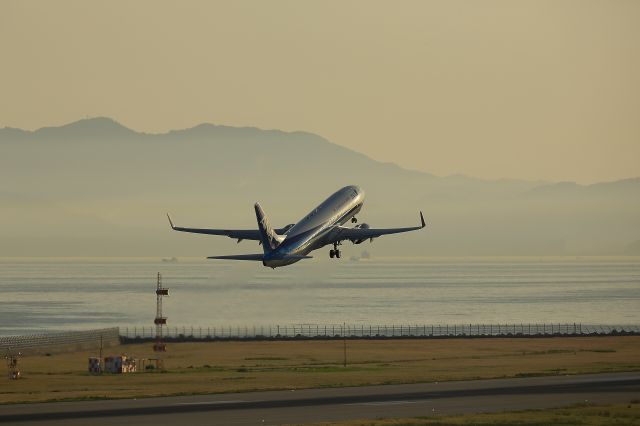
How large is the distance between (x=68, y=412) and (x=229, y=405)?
40.6ft

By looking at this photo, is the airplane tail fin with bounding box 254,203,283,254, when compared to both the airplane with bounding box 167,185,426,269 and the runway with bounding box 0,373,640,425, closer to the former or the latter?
the airplane with bounding box 167,185,426,269

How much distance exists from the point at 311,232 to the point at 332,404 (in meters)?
59.6

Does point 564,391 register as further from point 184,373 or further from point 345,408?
point 184,373

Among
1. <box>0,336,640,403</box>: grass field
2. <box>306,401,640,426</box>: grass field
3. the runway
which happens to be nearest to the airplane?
<box>0,336,640,403</box>: grass field

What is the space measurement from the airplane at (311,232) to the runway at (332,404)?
102 feet

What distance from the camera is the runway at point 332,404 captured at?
95000mm

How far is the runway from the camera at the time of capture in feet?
312

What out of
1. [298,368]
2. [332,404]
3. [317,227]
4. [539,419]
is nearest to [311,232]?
[317,227]

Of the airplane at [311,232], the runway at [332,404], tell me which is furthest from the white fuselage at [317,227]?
the runway at [332,404]

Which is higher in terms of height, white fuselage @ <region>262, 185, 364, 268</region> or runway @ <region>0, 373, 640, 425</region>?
white fuselage @ <region>262, 185, 364, 268</region>

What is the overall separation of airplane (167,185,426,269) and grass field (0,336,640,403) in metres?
13.3

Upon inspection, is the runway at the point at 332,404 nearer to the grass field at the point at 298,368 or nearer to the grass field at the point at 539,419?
the grass field at the point at 539,419

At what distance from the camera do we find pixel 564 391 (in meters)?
114

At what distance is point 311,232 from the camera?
164m
